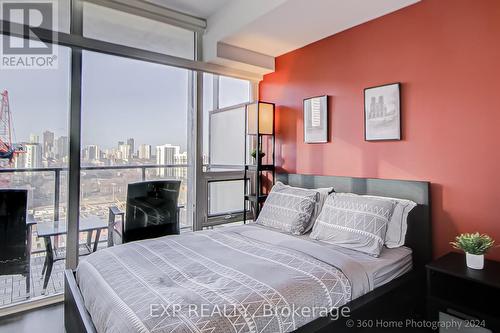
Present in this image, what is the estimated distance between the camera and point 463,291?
6.66ft

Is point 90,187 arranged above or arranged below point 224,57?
below

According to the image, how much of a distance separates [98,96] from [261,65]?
1.90 meters

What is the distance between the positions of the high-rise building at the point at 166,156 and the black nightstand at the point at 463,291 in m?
2.72

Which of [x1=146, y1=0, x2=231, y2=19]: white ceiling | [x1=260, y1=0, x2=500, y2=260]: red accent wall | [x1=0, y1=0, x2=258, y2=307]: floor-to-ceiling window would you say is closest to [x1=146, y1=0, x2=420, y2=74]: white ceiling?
[x1=146, y1=0, x2=231, y2=19]: white ceiling

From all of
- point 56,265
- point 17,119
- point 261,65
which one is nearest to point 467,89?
point 261,65

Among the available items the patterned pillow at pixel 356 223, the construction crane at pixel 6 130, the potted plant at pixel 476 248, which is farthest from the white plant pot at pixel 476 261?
the construction crane at pixel 6 130

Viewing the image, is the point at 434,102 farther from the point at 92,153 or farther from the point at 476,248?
the point at 92,153

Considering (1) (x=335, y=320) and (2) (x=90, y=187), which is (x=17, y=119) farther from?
(1) (x=335, y=320)

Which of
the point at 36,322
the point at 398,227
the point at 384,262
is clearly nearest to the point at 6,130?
the point at 36,322

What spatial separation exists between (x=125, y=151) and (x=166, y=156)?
1.55 feet

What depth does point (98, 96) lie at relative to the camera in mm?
2949

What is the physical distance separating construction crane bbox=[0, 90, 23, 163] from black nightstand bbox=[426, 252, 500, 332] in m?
3.45

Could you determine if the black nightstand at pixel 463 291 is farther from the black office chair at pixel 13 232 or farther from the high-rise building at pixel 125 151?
the black office chair at pixel 13 232

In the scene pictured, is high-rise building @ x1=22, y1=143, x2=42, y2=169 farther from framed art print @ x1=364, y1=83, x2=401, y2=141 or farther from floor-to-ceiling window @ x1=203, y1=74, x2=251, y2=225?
framed art print @ x1=364, y1=83, x2=401, y2=141
